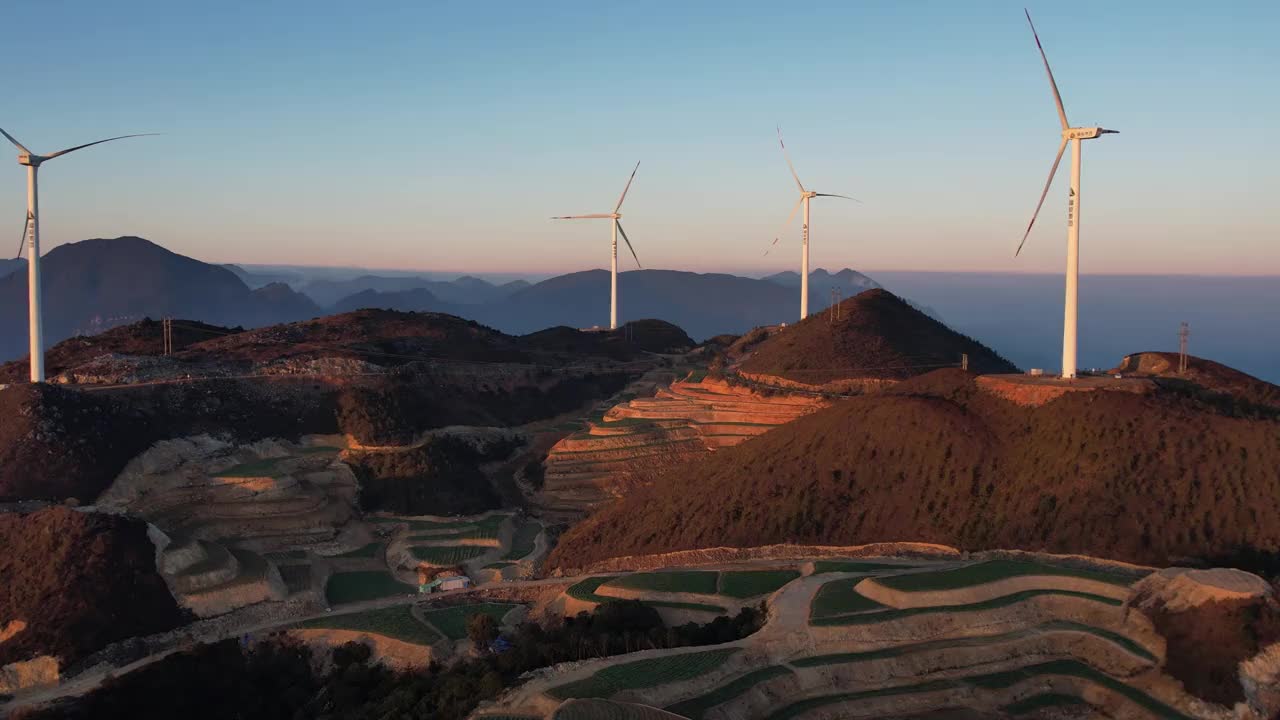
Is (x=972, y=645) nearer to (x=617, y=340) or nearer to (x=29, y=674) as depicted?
(x=29, y=674)

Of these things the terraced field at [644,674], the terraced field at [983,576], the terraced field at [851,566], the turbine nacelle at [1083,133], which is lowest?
the terraced field at [644,674]

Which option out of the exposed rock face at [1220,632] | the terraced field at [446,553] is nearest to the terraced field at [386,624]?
the terraced field at [446,553]

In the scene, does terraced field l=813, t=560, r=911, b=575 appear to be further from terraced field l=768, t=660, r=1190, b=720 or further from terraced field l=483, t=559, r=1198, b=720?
terraced field l=768, t=660, r=1190, b=720

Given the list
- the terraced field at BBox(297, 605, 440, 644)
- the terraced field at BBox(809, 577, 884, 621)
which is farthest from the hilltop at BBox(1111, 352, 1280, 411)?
the terraced field at BBox(297, 605, 440, 644)

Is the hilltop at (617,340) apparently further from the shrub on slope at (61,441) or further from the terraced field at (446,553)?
the shrub on slope at (61,441)

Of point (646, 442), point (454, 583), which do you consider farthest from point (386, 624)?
point (646, 442)

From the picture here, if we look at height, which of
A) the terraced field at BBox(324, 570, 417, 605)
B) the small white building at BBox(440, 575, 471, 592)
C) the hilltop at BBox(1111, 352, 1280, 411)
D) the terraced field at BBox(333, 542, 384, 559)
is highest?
the hilltop at BBox(1111, 352, 1280, 411)
